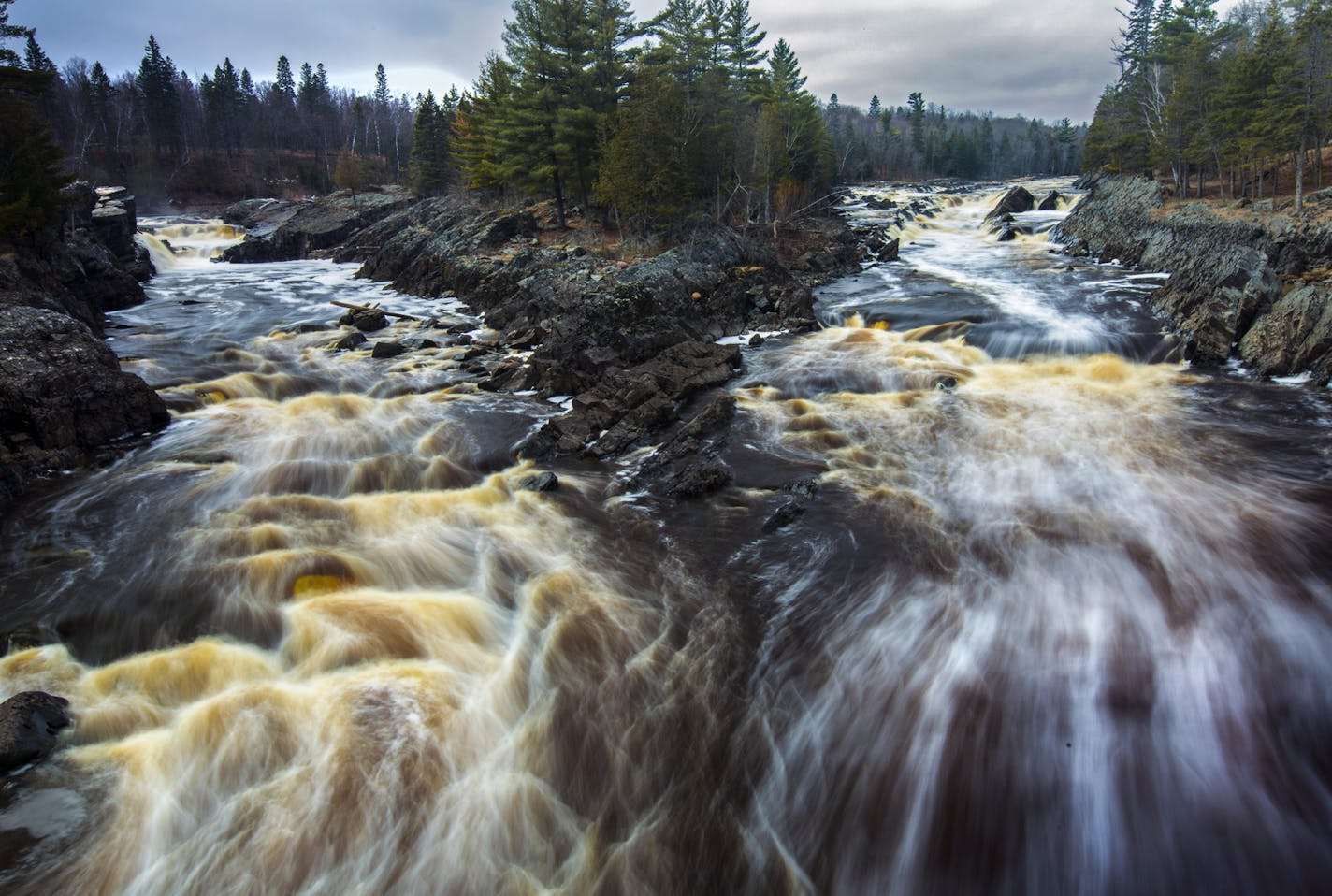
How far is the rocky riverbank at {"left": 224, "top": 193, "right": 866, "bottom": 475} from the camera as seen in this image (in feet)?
47.8

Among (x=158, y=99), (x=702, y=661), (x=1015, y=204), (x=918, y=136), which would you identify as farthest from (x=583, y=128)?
(x=918, y=136)

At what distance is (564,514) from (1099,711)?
7.41 meters

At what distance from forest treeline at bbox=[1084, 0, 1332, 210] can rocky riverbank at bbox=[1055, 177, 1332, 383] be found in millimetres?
2814

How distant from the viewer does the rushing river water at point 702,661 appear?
5.18 metres

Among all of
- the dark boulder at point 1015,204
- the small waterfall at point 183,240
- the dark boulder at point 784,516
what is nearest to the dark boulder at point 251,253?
the small waterfall at point 183,240

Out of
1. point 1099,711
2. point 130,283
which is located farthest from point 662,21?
point 1099,711

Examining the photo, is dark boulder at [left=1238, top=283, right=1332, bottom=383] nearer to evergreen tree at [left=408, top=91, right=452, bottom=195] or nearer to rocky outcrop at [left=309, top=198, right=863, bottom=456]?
rocky outcrop at [left=309, top=198, right=863, bottom=456]

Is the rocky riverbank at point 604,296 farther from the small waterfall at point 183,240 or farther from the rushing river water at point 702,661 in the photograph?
the small waterfall at point 183,240

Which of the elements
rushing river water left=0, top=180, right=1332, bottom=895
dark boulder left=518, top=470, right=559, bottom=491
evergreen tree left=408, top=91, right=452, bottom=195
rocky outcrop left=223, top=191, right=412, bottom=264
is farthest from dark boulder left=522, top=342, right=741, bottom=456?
evergreen tree left=408, top=91, right=452, bottom=195

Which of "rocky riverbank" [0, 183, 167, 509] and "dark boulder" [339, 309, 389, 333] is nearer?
"rocky riverbank" [0, 183, 167, 509]

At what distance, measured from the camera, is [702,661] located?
7.24 m

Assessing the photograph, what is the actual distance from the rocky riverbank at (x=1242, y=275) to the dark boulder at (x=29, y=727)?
834 inches

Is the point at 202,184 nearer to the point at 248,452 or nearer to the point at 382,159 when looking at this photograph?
the point at 382,159

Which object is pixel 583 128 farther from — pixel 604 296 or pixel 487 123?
pixel 604 296
